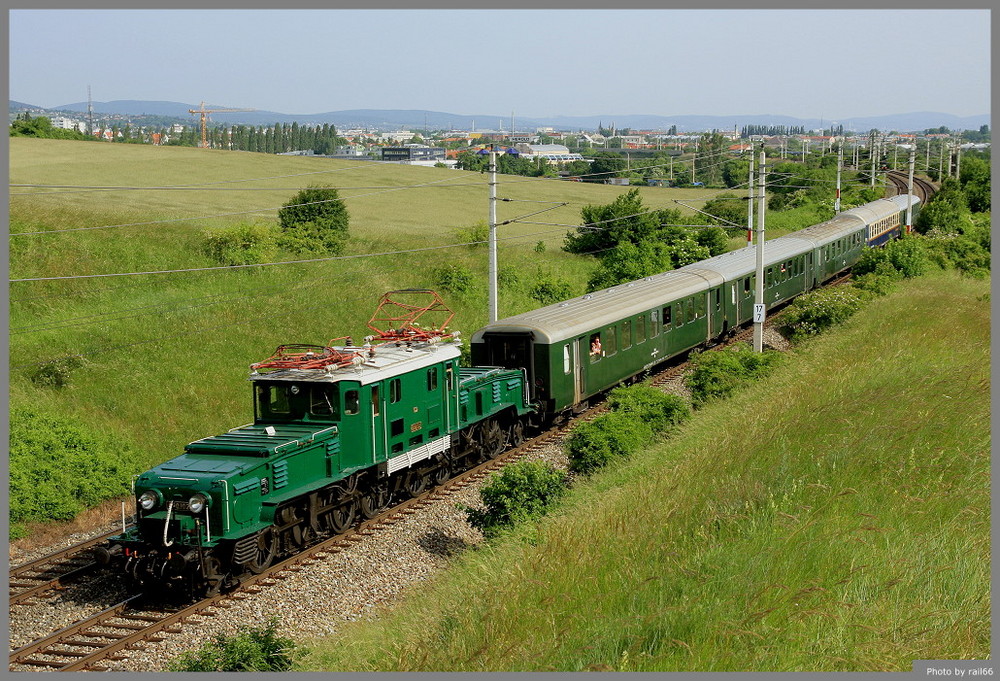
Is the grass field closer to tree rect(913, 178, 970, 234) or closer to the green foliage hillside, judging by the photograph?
the green foliage hillside

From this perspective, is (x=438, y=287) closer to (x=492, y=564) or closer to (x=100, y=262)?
(x=100, y=262)

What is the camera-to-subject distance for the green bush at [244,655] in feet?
35.9

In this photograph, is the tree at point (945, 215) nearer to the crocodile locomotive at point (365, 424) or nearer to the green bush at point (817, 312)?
the green bush at point (817, 312)

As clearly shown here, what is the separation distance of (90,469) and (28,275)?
1476 cm

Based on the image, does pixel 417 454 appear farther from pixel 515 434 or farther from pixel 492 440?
pixel 515 434

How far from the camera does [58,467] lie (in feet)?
65.2

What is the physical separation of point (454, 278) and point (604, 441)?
20901 millimetres

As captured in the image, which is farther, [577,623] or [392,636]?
[392,636]

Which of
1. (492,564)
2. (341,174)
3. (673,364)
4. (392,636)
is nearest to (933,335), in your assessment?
(673,364)

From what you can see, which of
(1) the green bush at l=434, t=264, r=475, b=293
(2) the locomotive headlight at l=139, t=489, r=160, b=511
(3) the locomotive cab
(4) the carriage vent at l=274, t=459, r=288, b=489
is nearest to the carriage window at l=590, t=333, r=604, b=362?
(3) the locomotive cab

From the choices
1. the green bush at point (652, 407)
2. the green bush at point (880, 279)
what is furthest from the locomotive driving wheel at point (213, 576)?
the green bush at point (880, 279)

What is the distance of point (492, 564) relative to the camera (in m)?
12.6

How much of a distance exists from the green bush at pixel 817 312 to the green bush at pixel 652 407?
11.9 m

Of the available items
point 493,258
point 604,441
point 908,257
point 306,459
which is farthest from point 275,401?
point 908,257
